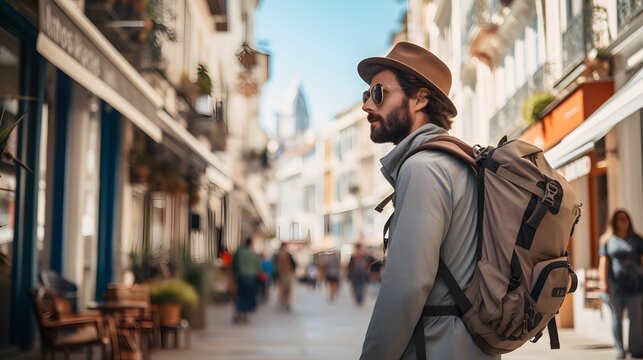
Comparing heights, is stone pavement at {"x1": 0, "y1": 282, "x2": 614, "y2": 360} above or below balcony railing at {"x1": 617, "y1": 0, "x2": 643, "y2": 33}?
below

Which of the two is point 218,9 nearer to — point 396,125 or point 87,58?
point 87,58

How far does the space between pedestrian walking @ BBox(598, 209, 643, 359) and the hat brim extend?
8445mm

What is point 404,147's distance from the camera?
2734 mm

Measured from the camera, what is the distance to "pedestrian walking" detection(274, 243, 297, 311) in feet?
82.0

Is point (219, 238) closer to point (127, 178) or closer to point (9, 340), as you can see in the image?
point (127, 178)

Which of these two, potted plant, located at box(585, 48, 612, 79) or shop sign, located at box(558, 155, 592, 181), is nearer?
shop sign, located at box(558, 155, 592, 181)

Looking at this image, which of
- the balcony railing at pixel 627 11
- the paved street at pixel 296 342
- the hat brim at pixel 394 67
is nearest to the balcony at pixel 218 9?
the paved street at pixel 296 342

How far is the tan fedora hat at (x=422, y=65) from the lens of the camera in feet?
9.25

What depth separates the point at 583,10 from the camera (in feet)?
A: 50.8

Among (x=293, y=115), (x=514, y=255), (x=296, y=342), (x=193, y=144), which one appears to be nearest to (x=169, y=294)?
(x=296, y=342)

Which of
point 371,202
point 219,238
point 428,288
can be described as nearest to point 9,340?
point 428,288

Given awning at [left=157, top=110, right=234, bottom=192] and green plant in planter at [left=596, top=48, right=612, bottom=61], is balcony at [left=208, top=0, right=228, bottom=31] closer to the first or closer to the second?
awning at [left=157, top=110, right=234, bottom=192]

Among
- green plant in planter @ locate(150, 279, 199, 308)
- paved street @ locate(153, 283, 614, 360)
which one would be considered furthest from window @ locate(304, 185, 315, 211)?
green plant in planter @ locate(150, 279, 199, 308)

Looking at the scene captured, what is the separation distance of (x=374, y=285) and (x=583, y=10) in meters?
20.7
